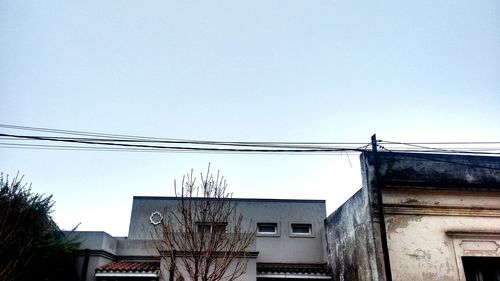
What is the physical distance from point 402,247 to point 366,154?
8.06 feet

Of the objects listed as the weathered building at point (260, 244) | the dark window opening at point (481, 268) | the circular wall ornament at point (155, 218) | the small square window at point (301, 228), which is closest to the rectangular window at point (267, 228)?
the weathered building at point (260, 244)

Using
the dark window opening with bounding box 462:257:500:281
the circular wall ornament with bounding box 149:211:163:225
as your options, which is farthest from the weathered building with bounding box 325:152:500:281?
the circular wall ornament with bounding box 149:211:163:225

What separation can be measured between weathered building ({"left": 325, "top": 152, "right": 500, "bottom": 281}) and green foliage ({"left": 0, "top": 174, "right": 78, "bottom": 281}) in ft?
30.4

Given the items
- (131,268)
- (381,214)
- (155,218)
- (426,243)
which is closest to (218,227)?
(381,214)

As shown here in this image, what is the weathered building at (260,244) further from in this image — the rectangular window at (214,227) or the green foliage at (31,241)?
the rectangular window at (214,227)

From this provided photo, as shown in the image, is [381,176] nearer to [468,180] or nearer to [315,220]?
[468,180]

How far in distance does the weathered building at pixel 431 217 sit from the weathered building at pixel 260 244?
4.47m

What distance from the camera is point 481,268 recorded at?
28.5 feet

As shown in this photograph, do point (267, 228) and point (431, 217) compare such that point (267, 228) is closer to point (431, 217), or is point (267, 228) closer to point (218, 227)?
point (218, 227)

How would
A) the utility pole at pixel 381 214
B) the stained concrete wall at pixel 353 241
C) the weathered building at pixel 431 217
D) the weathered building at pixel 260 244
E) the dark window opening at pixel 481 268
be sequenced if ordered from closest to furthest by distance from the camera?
the utility pole at pixel 381 214, the weathered building at pixel 431 217, the dark window opening at pixel 481 268, the stained concrete wall at pixel 353 241, the weathered building at pixel 260 244

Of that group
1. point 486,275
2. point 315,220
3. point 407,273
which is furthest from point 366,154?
point 315,220

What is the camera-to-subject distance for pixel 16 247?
401 inches

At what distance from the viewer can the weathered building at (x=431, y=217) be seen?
8477 millimetres

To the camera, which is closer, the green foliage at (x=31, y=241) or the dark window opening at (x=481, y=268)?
the dark window opening at (x=481, y=268)
